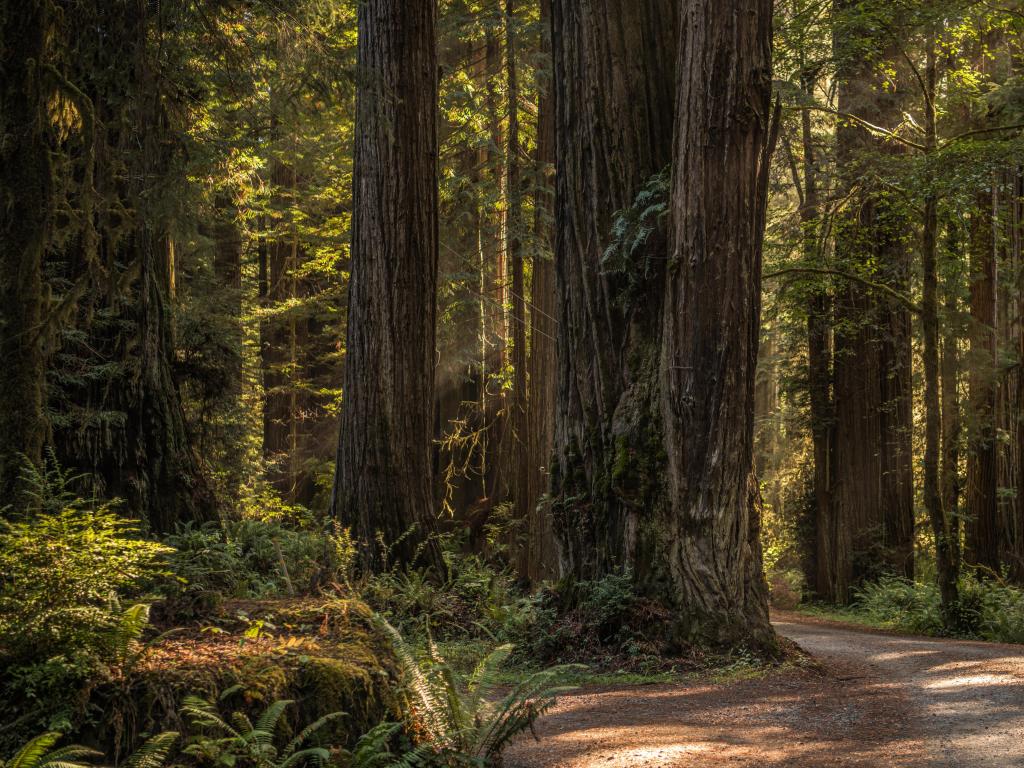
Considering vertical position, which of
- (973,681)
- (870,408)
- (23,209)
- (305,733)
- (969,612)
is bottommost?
(969,612)

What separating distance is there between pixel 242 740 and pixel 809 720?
12.3ft

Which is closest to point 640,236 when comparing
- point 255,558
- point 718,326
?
point 718,326

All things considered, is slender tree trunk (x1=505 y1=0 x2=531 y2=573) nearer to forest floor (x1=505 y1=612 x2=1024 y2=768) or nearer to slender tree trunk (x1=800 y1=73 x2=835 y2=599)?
slender tree trunk (x1=800 y1=73 x2=835 y2=599)

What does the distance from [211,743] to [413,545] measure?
759cm

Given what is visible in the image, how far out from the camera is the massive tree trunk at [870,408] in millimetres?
17344

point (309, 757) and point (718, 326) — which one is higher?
point (718, 326)

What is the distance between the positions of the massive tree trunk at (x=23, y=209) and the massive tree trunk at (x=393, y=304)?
507 cm

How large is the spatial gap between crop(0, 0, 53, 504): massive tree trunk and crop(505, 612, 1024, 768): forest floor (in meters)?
4.00

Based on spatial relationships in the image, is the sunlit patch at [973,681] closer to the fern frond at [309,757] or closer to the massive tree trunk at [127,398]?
the fern frond at [309,757]

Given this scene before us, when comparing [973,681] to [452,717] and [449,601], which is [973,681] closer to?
[452,717]

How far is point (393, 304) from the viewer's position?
37.3 ft

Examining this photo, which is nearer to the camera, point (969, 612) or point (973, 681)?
point (973, 681)

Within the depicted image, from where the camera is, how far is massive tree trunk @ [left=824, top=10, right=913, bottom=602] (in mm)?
17344

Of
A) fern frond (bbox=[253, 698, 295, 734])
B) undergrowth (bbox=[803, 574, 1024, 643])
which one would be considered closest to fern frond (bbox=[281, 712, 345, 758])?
fern frond (bbox=[253, 698, 295, 734])
